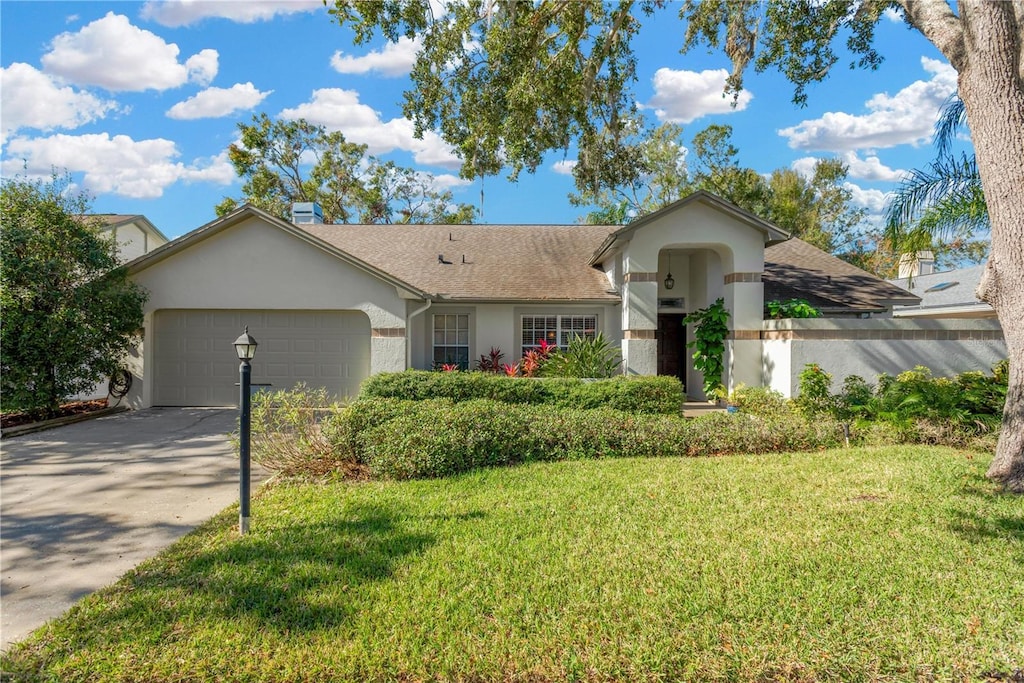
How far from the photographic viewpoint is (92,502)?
19.3 ft

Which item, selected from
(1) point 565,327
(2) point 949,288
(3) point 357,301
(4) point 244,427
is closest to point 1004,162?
(4) point 244,427

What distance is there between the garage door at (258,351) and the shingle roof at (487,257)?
2.61 m

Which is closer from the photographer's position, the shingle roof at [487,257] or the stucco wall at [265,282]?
the stucco wall at [265,282]

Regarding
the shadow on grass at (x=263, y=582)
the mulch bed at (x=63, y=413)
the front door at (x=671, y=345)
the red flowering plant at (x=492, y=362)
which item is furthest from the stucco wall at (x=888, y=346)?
the mulch bed at (x=63, y=413)

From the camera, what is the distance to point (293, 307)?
40.0ft

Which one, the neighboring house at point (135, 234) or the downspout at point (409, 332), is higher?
the neighboring house at point (135, 234)

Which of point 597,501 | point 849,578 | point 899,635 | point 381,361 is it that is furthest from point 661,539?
point 381,361

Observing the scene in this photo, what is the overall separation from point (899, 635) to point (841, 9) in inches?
502

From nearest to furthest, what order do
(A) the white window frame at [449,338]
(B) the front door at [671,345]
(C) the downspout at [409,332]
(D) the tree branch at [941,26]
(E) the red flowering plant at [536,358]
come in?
(D) the tree branch at [941,26], (C) the downspout at [409,332], (E) the red flowering plant at [536,358], (A) the white window frame at [449,338], (B) the front door at [671,345]

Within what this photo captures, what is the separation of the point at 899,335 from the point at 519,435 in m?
8.53

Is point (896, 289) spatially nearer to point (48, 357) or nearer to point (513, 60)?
point (513, 60)

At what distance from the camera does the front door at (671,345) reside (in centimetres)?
1461

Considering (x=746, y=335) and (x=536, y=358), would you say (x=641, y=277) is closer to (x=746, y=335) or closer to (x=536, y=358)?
(x=746, y=335)

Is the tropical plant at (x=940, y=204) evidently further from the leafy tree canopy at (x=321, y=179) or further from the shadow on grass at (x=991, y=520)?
the leafy tree canopy at (x=321, y=179)
